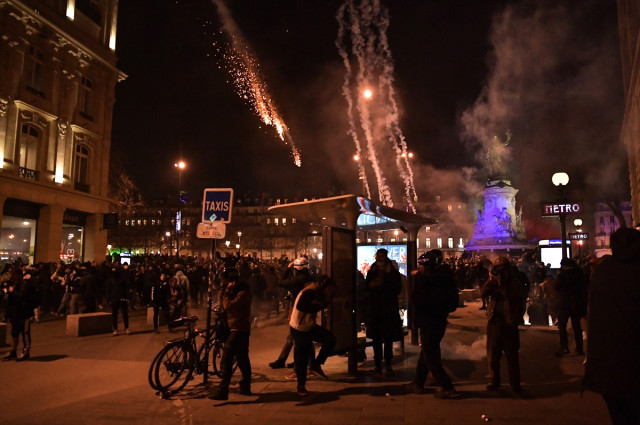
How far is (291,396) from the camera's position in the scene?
636cm

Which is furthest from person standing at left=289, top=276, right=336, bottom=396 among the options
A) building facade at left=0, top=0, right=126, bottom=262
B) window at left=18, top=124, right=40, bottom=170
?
window at left=18, top=124, right=40, bottom=170

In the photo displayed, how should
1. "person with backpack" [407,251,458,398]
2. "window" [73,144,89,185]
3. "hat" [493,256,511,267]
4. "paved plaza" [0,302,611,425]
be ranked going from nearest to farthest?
"paved plaza" [0,302,611,425] → "person with backpack" [407,251,458,398] → "hat" [493,256,511,267] → "window" [73,144,89,185]

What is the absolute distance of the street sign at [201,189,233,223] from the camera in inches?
330

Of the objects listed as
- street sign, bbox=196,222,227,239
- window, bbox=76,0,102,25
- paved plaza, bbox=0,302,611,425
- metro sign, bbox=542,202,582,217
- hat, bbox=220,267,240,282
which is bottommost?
paved plaza, bbox=0,302,611,425

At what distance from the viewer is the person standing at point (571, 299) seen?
869 cm

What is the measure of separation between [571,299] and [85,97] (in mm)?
26218

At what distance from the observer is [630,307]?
2.88 metres

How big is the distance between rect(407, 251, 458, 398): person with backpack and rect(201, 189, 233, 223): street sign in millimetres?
3683

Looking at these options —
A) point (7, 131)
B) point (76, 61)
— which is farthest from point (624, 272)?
point (76, 61)

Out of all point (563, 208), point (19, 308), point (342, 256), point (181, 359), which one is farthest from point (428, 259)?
point (19, 308)

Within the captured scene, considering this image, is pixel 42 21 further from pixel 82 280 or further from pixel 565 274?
pixel 565 274

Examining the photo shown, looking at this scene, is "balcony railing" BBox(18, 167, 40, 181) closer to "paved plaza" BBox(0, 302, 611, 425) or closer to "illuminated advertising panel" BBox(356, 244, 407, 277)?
"paved plaza" BBox(0, 302, 611, 425)

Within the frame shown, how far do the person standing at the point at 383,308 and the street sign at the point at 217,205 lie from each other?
274cm

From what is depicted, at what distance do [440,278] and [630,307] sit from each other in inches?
137
